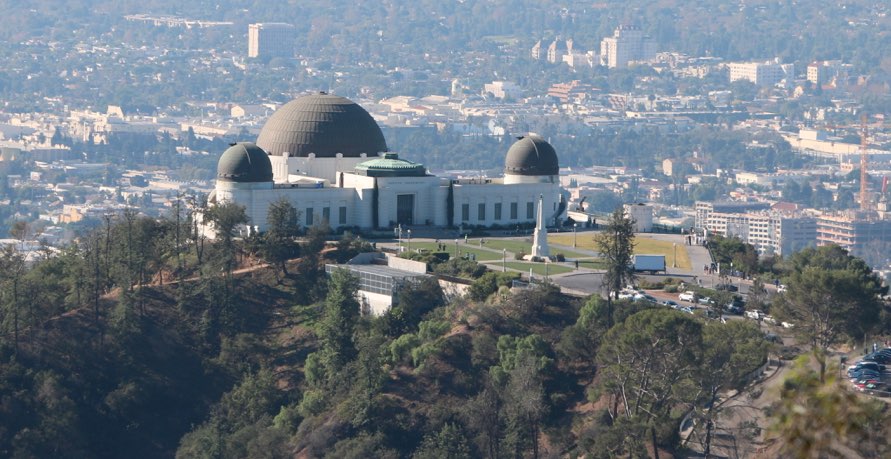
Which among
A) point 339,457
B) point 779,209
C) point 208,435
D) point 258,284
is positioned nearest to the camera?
point 339,457

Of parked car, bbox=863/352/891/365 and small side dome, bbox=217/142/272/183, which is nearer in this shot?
parked car, bbox=863/352/891/365

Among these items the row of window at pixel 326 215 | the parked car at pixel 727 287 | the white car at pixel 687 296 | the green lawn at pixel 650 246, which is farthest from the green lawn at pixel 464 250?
the white car at pixel 687 296

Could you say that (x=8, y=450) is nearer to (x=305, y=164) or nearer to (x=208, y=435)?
(x=208, y=435)

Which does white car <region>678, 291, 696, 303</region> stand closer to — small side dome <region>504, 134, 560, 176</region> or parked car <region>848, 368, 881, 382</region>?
parked car <region>848, 368, 881, 382</region>

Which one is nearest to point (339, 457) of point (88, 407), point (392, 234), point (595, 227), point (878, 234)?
point (88, 407)

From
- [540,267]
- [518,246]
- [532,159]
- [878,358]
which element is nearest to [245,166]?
[518,246]

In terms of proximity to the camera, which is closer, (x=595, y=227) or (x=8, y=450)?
(x=8, y=450)

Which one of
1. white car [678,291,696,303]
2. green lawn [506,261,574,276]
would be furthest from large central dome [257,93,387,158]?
white car [678,291,696,303]
